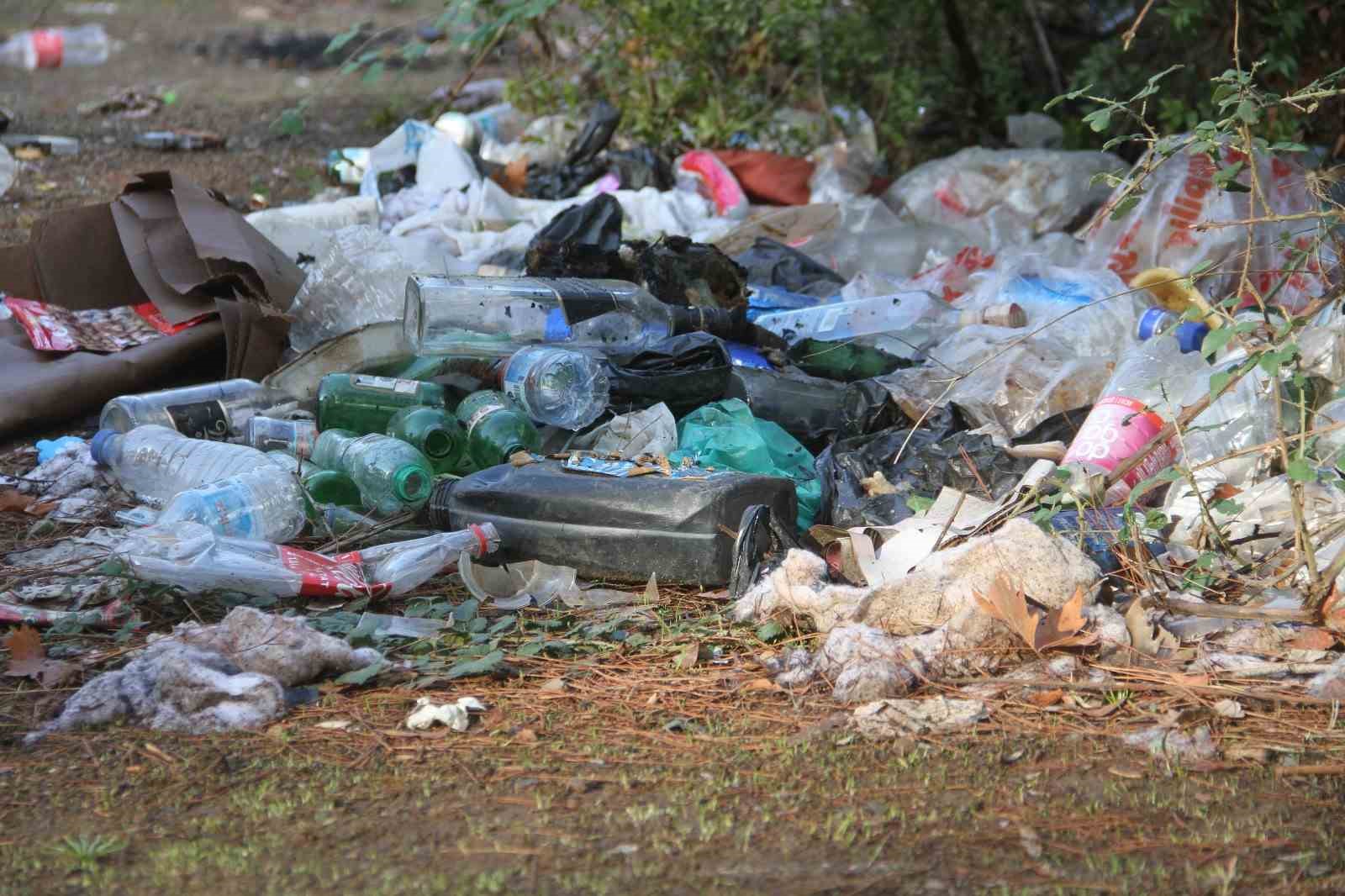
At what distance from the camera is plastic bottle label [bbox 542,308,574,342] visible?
12.5ft

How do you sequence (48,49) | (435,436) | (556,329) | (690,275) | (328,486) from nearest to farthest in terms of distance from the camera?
1. (328,486)
2. (435,436)
3. (556,329)
4. (690,275)
5. (48,49)

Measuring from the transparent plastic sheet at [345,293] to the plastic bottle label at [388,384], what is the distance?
50 cm

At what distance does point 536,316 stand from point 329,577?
144cm

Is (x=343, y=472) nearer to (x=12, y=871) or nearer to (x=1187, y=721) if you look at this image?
(x=12, y=871)

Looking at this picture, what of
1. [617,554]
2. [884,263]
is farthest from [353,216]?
[617,554]

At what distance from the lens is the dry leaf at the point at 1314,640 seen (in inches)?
89.0

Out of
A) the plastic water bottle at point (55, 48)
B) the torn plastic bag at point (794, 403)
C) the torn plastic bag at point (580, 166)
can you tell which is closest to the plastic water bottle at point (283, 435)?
the torn plastic bag at point (794, 403)

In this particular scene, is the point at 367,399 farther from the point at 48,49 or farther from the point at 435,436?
the point at 48,49

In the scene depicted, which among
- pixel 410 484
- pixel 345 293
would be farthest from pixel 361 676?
pixel 345 293

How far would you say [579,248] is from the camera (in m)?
4.21

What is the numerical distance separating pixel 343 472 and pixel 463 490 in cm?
41

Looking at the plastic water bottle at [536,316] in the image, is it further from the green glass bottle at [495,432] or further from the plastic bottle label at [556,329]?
the green glass bottle at [495,432]

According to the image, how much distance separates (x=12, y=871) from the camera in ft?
5.55

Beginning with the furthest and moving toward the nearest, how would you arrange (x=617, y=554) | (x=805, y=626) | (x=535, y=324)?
(x=535, y=324) < (x=617, y=554) < (x=805, y=626)
